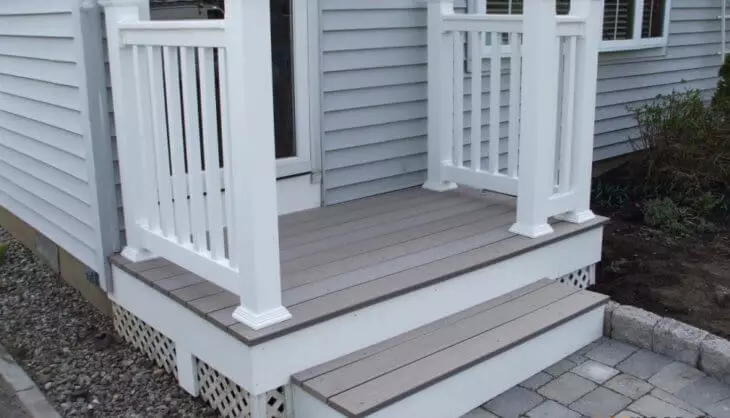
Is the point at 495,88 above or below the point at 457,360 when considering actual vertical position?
above

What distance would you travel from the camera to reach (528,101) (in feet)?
11.3

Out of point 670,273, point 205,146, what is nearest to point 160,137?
point 205,146

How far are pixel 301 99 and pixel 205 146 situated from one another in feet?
4.34

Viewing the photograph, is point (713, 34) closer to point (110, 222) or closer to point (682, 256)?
point (682, 256)

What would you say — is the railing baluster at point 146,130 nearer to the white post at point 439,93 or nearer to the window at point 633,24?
the white post at point 439,93

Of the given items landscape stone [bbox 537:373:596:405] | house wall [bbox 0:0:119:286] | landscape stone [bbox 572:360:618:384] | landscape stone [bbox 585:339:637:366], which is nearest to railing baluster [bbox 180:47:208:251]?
house wall [bbox 0:0:119:286]

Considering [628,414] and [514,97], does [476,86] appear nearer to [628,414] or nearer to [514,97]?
[514,97]

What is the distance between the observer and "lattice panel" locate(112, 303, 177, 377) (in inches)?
126

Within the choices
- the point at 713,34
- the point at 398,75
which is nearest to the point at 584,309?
the point at 398,75

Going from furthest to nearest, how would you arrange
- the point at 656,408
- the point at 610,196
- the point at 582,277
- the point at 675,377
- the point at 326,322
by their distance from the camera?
the point at 610,196
the point at 582,277
the point at 675,377
the point at 656,408
the point at 326,322

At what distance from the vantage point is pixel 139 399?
119 inches

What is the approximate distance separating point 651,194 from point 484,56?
1.79 meters

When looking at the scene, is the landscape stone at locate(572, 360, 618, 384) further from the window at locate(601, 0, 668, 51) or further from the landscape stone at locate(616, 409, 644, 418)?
the window at locate(601, 0, 668, 51)

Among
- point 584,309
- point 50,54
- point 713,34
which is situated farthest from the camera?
point 713,34
